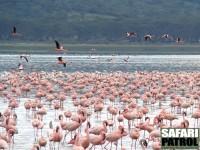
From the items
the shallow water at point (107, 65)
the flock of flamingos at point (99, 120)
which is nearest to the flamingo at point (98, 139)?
the flock of flamingos at point (99, 120)

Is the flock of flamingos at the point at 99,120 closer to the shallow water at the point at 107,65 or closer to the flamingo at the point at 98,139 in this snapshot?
the flamingo at the point at 98,139

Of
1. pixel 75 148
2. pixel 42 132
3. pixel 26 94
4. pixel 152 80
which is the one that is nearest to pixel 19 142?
pixel 42 132

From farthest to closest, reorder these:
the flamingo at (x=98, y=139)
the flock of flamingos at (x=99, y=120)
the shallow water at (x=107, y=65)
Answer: the shallow water at (x=107, y=65), the flock of flamingos at (x=99, y=120), the flamingo at (x=98, y=139)

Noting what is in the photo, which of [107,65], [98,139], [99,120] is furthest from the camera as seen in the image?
[107,65]

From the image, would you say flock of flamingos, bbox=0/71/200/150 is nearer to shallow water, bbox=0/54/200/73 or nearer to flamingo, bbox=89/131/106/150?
flamingo, bbox=89/131/106/150

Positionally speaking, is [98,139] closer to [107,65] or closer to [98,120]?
[98,120]

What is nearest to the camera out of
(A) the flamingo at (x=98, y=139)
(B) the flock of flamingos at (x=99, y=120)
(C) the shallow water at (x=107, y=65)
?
(A) the flamingo at (x=98, y=139)

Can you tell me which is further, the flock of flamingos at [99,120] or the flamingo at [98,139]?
the flock of flamingos at [99,120]

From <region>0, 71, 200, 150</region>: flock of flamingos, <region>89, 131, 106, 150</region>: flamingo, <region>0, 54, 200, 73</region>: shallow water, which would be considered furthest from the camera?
<region>0, 54, 200, 73</region>: shallow water

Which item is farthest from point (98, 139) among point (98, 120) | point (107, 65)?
point (107, 65)

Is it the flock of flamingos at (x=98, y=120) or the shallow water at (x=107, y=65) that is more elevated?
the flock of flamingos at (x=98, y=120)

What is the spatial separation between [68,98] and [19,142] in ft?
40.0

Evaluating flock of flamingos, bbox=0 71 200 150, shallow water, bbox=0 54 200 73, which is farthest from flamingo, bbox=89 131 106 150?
shallow water, bbox=0 54 200 73

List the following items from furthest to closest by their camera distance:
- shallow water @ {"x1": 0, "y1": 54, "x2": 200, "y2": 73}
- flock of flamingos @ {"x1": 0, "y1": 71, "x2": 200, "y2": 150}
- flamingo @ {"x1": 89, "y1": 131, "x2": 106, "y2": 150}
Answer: shallow water @ {"x1": 0, "y1": 54, "x2": 200, "y2": 73}, flock of flamingos @ {"x1": 0, "y1": 71, "x2": 200, "y2": 150}, flamingo @ {"x1": 89, "y1": 131, "x2": 106, "y2": 150}
